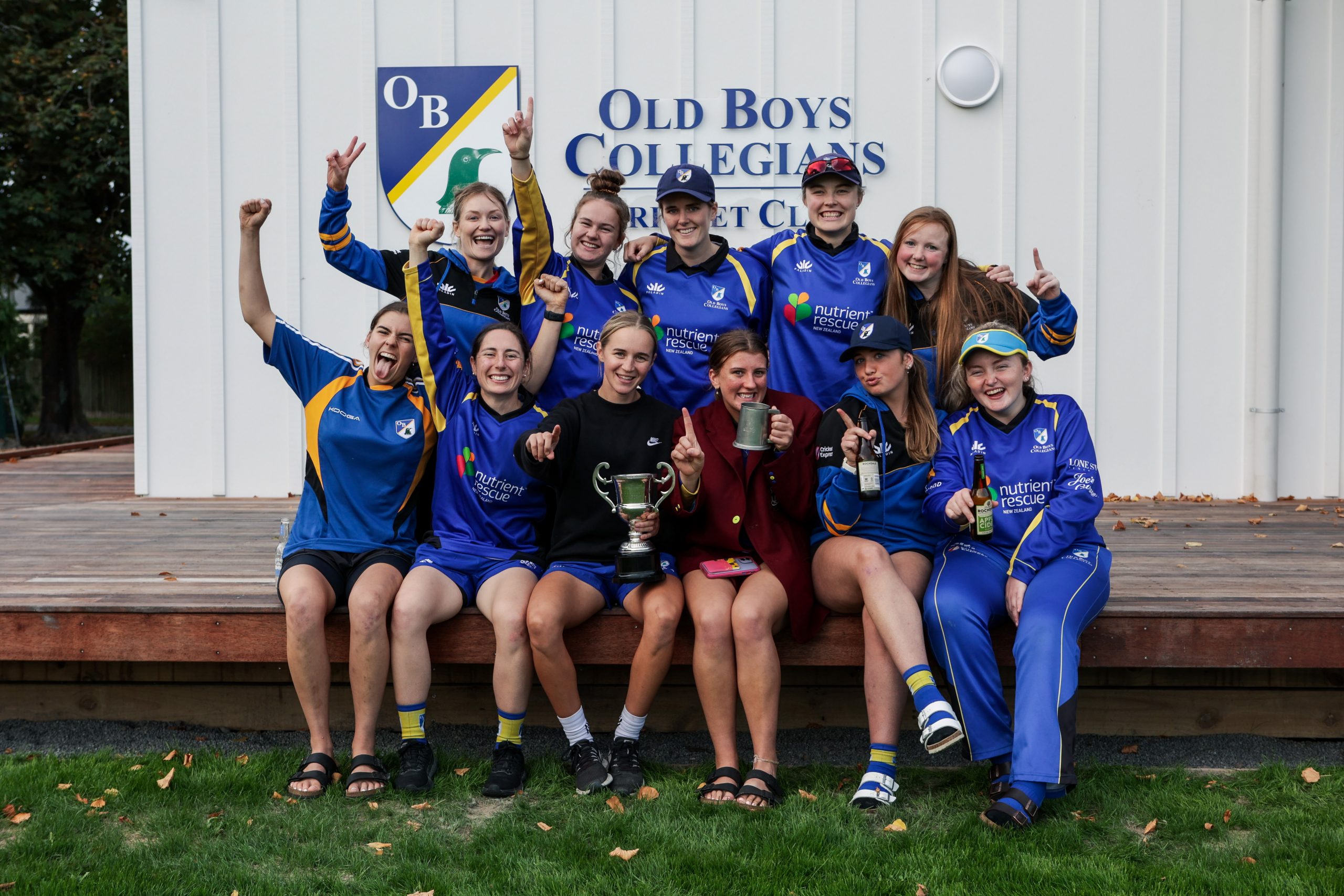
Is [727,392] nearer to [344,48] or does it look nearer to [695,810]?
[695,810]

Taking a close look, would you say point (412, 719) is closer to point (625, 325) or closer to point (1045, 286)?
point (625, 325)

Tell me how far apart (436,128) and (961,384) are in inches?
183

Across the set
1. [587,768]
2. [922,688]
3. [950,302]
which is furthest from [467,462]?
[950,302]

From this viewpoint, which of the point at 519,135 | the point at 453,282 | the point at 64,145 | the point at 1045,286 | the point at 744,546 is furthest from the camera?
the point at 64,145

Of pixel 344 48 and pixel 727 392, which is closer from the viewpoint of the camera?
pixel 727 392

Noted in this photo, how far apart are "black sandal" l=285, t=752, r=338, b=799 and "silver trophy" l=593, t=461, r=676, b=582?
107 cm

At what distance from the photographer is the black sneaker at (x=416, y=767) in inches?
124

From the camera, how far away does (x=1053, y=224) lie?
22.6 ft

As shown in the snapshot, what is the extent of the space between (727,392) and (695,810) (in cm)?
127

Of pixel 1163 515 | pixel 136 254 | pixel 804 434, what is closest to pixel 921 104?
pixel 1163 515

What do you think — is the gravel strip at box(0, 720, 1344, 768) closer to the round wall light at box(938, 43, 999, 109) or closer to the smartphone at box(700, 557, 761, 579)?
the smartphone at box(700, 557, 761, 579)

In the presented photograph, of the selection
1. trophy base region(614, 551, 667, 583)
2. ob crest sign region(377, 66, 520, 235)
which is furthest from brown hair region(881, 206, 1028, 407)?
ob crest sign region(377, 66, 520, 235)

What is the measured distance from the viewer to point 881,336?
10.8ft

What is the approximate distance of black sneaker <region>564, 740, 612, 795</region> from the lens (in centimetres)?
315
